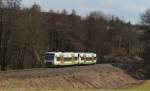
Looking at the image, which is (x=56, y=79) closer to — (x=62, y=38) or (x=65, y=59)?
(x=65, y=59)

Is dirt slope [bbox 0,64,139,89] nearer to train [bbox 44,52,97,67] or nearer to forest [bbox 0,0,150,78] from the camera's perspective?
train [bbox 44,52,97,67]

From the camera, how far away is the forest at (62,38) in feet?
275

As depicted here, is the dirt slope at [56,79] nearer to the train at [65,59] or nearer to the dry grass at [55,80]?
the dry grass at [55,80]

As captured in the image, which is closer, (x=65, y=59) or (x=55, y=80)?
(x=55, y=80)

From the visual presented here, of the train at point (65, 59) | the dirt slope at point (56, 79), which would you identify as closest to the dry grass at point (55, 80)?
the dirt slope at point (56, 79)

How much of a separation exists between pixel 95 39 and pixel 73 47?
657 inches

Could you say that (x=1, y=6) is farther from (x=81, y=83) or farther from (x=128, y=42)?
(x=128, y=42)

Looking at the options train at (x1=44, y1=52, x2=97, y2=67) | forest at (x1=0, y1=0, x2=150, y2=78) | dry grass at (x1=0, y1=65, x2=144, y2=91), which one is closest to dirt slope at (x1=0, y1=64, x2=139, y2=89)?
dry grass at (x1=0, y1=65, x2=144, y2=91)

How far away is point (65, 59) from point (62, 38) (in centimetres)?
4920

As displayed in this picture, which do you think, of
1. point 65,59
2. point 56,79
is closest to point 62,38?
point 65,59

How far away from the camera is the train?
76594 millimetres

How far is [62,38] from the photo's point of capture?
429 feet

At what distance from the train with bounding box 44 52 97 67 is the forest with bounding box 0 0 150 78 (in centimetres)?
927

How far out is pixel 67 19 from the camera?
147 metres
